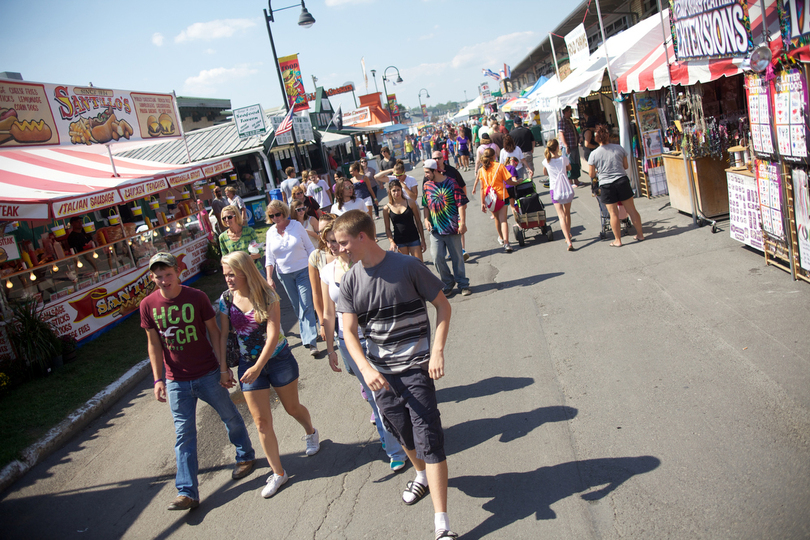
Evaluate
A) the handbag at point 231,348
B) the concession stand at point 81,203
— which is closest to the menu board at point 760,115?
the handbag at point 231,348

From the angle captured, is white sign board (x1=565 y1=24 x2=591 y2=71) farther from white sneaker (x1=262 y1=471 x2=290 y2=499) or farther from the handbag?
white sneaker (x1=262 y1=471 x2=290 y2=499)

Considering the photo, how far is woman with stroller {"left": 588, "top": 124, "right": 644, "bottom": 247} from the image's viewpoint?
8.27m

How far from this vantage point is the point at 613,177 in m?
8.30

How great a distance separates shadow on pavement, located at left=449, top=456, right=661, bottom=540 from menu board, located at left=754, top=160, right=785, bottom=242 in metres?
3.91

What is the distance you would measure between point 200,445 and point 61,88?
9883 mm

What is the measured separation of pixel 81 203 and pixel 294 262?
14.6 feet

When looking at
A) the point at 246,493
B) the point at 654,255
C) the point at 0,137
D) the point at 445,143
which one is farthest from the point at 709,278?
the point at 445,143

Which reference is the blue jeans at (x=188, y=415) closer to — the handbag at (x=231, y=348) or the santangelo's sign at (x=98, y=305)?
the handbag at (x=231, y=348)

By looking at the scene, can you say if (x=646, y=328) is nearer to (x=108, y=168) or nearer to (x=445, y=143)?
(x=108, y=168)

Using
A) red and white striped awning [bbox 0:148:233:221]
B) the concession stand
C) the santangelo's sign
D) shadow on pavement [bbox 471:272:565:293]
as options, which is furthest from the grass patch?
shadow on pavement [bbox 471:272:565:293]

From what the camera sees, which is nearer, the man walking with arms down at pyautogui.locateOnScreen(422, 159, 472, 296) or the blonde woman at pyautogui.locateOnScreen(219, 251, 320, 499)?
the blonde woman at pyautogui.locateOnScreen(219, 251, 320, 499)

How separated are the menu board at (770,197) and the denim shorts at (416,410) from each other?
4817 millimetres

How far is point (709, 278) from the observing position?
21.2 feet

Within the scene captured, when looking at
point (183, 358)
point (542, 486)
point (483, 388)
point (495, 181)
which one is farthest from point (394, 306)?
point (495, 181)
